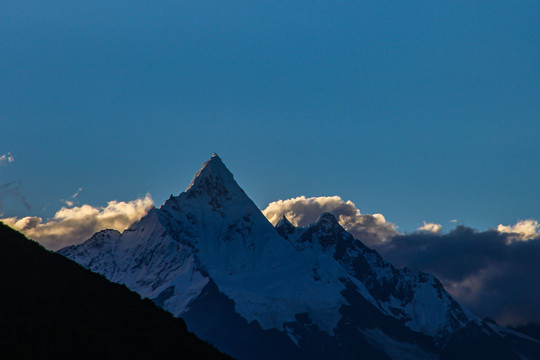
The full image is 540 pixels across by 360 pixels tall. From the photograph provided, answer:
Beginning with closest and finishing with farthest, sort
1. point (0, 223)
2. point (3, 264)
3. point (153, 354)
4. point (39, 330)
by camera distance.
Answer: point (39, 330) < point (153, 354) < point (3, 264) < point (0, 223)

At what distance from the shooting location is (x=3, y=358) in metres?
58.2

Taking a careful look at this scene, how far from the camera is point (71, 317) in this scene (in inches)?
2761

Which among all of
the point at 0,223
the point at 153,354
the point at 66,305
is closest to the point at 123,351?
the point at 153,354

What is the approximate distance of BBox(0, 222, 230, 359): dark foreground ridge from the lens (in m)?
63.1

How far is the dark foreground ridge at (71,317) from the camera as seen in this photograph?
6312cm

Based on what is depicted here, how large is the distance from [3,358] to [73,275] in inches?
959

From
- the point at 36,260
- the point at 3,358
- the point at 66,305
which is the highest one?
the point at 36,260

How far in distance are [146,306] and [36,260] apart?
1106 centimetres

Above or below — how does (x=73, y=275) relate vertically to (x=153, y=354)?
above

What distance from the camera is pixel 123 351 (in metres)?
66.9

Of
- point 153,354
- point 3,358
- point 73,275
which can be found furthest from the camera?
point 73,275

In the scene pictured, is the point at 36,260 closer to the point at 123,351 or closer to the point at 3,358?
the point at 123,351

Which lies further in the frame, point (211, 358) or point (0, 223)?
point (0, 223)

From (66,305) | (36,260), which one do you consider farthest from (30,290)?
(36,260)
